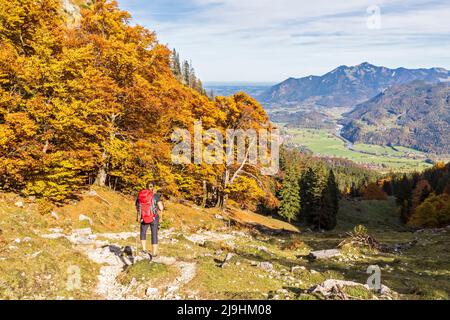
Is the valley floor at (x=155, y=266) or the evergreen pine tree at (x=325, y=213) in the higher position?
the valley floor at (x=155, y=266)

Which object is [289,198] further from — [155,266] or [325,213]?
[155,266]

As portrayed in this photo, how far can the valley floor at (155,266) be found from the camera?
41.7 ft

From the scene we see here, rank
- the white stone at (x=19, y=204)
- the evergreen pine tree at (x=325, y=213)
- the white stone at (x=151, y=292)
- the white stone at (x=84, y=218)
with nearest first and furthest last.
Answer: the white stone at (x=151, y=292) → the white stone at (x=19, y=204) → the white stone at (x=84, y=218) → the evergreen pine tree at (x=325, y=213)

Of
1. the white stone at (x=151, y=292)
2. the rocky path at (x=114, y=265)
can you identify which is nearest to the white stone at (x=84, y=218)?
the rocky path at (x=114, y=265)

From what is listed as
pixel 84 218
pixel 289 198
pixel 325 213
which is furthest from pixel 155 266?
pixel 325 213

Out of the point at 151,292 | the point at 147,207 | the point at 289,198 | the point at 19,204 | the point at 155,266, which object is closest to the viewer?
the point at 151,292

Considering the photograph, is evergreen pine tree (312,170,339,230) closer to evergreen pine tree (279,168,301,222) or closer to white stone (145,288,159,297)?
evergreen pine tree (279,168,301,222)

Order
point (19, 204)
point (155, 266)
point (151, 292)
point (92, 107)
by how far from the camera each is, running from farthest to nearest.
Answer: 1. point (92, 107)
2. point (19, 204)
3. point (155, 266)
4. point (151, 292)

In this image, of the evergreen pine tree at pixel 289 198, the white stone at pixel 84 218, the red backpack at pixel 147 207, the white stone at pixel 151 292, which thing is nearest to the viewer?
the white stone at pixel 151 292

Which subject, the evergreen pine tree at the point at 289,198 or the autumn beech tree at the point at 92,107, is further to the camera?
the evergreen pine tree at the point at 289,198

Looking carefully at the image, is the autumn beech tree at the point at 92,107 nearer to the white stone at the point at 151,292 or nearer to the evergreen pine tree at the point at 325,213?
the white stone at the point at 151,292

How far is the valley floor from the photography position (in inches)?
500

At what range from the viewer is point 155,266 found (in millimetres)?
14539

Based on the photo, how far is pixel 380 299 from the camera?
1259 centimetres
